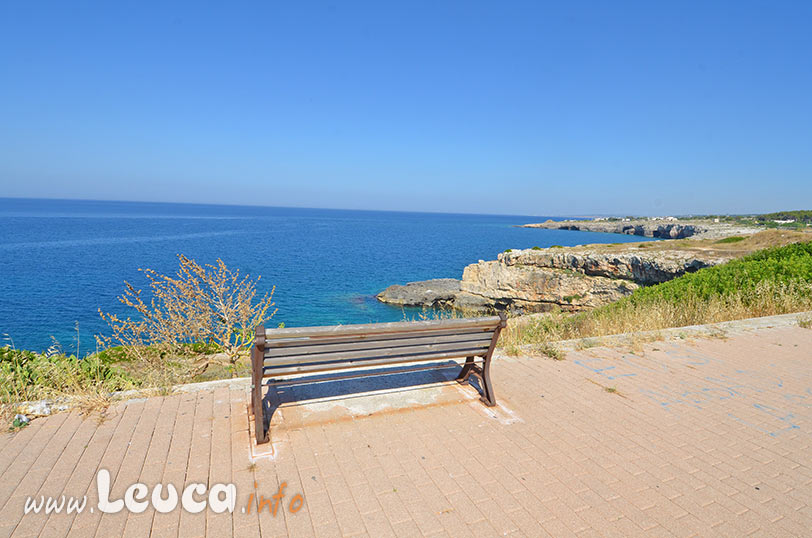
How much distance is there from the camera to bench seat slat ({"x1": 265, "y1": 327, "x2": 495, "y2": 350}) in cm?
340

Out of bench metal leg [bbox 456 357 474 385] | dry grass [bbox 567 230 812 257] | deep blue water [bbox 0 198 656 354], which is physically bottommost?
deep blue water [bbox 0 198 656 354]

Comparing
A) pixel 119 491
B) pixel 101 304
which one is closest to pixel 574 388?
pixel 119 491

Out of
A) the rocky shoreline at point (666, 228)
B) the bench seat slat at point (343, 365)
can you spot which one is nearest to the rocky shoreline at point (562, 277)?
the bench seat slat at point (343, 365)

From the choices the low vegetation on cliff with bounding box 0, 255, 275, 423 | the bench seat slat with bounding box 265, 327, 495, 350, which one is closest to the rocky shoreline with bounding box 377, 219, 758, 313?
the low vegetation on cliff with bounding box 0, 255, 275, 423

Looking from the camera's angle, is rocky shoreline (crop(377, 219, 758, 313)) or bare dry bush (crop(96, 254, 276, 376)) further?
rocky shoreline (crop(377, 219, 758, 313))

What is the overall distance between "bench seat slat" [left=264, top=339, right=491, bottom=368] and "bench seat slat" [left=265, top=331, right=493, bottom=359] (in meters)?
0.03

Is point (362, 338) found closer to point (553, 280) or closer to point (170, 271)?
point (553, 280)

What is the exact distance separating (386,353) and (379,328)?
321 mm

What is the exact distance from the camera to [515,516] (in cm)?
284

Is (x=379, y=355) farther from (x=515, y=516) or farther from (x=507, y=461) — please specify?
(x=515, y=516)

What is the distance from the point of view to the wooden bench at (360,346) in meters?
3.45

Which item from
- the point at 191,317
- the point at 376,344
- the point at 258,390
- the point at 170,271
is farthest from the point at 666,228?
the point at 258,390

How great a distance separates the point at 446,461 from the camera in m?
3.45

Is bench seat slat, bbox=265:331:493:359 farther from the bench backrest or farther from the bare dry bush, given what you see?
the bare dry bush
